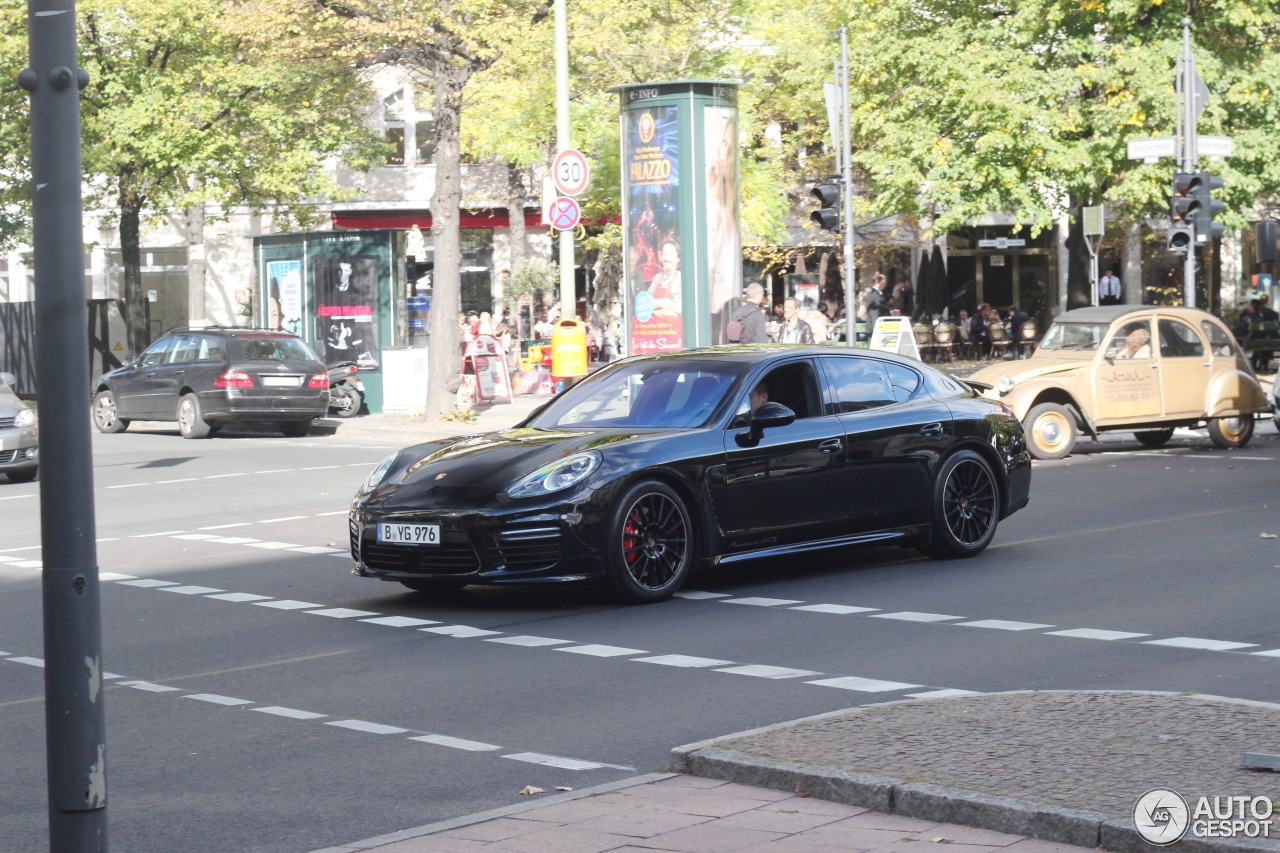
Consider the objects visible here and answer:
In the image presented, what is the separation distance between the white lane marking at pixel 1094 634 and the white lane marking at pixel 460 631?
2856 mm

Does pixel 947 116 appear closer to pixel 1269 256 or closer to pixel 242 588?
pixel 1269 256

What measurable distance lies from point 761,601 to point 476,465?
1.79 metres

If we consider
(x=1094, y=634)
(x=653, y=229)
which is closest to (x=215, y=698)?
(x=1094, y=634)

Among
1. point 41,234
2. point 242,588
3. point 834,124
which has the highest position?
point 834,124

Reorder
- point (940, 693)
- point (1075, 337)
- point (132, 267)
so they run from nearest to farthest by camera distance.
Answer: point (940, 693) < point (1075, 337) < point (132, 267)

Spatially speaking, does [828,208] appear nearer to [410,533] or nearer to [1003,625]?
[410,533]

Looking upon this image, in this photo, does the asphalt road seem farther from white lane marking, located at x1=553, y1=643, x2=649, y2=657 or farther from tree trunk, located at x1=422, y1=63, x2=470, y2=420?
tree trunk, located at x1=422, y1=63, x2=470, y2=420

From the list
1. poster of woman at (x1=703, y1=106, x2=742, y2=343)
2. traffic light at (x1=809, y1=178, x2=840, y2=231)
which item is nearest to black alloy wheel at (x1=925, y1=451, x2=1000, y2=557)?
poster of woman at (x1=703, y1=106, x2=742, y2=343)

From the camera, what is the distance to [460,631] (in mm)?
9148

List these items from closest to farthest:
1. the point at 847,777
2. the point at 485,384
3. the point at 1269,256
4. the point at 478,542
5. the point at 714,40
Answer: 1. the point at 847,777
2. the point at 478,542
3. the point at 1269,256
4. the point at 485,384
5. the point at 714,40

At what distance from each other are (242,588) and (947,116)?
23204 mm

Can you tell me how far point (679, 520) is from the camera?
10.0 meters

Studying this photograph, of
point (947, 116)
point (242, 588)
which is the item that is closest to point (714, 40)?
point (947, 116)

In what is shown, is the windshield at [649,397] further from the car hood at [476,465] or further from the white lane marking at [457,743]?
the white lane marking at [457,743]
